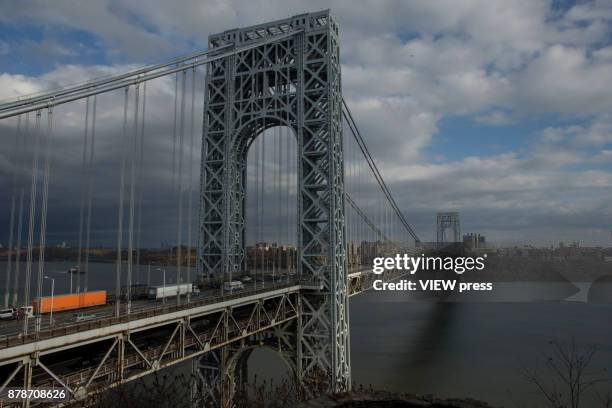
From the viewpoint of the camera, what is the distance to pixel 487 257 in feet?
370

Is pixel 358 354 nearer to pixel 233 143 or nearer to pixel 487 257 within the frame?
pixel 233 143

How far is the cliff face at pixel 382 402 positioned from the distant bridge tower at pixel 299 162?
16244mm

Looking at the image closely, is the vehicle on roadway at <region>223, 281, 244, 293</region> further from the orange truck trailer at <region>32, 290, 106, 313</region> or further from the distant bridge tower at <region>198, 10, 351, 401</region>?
the orange truck trailer at <region>32, 290, 106, 313</region>

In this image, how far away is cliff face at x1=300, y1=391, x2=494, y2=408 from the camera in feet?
25.3

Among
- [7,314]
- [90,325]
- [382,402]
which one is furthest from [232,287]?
[382,402]

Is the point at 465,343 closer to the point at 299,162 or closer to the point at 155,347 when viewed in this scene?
the point at 299,162

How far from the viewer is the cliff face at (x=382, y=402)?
304 inches

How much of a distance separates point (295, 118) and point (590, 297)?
3547 inches

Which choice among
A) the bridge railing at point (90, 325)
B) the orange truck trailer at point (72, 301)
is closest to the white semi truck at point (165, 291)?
the orange truck trailer at point (72, 301)

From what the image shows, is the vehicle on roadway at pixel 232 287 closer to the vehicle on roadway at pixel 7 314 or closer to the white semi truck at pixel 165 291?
the white semi truck at pixel 165 291

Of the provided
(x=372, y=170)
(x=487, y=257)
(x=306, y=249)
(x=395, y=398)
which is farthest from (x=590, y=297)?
(x=395, y=398)

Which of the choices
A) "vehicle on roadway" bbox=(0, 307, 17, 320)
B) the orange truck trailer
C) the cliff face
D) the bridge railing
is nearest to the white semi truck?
the orange truck trailer

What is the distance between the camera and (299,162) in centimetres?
2531

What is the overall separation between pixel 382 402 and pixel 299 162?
60.5 ft
